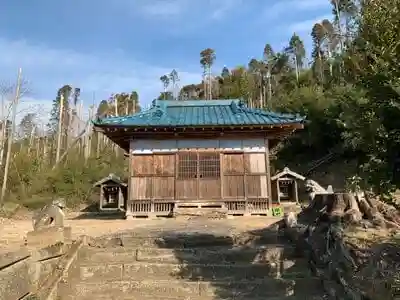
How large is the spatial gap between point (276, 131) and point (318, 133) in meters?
17.1

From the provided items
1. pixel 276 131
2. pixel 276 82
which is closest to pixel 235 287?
pixel 276 131

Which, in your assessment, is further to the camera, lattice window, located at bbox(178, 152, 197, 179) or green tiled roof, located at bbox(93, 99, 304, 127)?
lattice window, located at bbox(178, 152, 197, 179)

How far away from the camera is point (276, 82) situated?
186ft

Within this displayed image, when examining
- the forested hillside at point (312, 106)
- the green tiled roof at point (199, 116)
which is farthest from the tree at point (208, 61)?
the green tiled roof at point (199, 116)

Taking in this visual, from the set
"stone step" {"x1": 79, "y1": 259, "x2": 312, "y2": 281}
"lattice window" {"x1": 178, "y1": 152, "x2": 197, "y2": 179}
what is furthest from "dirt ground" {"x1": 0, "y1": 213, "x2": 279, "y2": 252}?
"stone step" {"x1": 79, "y1": 259, "x2": 312, "y2": 281}

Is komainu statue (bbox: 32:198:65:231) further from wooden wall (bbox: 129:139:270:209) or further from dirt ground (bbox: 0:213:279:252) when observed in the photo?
wooden wall (bbox: 129:139:270:209)

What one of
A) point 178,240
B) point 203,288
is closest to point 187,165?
point 178,240

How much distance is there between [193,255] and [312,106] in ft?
91.9

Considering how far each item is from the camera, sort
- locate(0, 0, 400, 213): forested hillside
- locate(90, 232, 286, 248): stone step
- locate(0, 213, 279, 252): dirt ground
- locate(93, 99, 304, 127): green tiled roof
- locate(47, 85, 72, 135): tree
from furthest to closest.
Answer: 1. locate(47, 85, 72, 135): tree
2. locate(93, 99, 304, 127): green tiled roof
3. locate(0, 213, 279, 252): dirt ground
4. locate(90, 232, 286, 248): stone step
5. locate(0, 0, 400, 213): forested hillside

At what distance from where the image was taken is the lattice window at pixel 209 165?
15.9m

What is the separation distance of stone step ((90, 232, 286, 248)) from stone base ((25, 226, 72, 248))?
4.24ft

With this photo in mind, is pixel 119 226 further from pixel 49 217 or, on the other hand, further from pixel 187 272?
pixel 187 272

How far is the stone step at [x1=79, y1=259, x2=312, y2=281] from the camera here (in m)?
6.75

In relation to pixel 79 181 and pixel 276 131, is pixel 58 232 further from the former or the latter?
pixel 79 181
